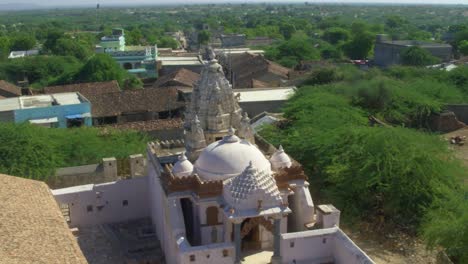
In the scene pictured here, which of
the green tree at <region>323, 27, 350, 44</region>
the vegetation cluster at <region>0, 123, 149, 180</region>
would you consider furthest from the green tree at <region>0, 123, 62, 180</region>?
the green tree at <region>323, 27, 350, 44</region>

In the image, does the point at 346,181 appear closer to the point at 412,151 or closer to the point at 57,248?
the point at 412,151

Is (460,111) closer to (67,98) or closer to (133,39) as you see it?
(67,98)

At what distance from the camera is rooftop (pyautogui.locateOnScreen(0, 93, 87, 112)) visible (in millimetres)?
34500

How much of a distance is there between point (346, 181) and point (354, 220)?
163cm

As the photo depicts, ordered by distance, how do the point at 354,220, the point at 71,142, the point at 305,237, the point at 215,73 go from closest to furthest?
1. the point at 305,237
2. the point at 215,73
3. the point at 354,220
4. the point at 71,142

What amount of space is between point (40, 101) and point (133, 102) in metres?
6.84

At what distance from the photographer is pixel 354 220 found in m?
19.4

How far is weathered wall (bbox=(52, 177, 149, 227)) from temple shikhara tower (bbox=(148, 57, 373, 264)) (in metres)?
2.75

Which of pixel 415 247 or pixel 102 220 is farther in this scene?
pixel 102 220

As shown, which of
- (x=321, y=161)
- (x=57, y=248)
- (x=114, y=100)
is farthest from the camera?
(x=114, y=100)

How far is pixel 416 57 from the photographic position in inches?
2176

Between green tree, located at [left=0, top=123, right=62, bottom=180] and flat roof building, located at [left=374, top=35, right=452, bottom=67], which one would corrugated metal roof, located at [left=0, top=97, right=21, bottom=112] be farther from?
flat roof building, located at [left=374, top=35, right=452, bottom=67]

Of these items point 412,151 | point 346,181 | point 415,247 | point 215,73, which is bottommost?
point 415,247

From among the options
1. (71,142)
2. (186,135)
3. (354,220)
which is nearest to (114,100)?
(71,142)
